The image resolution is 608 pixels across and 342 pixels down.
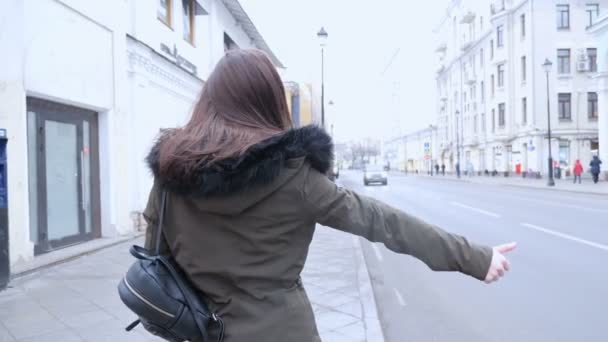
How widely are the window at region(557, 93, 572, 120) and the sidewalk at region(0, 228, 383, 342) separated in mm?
42267

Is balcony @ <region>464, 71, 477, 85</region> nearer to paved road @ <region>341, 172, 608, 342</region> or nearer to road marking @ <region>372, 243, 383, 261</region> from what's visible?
paved road @ <region>341, 172, 608, 342</region>

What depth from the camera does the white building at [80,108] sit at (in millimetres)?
7055

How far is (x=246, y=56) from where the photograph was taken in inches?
70.3

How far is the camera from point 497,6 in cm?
5119

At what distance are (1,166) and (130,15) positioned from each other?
615cm

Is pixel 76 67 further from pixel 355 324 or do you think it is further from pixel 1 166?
pixel 355 324

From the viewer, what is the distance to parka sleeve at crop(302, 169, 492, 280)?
1619 mm

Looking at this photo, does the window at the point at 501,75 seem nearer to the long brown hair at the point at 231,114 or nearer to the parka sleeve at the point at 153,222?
the long brown hair at the point at 231,114

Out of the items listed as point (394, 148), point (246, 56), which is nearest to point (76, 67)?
point (246, 56)

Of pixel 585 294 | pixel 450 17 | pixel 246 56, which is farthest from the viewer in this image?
pixel 450 17

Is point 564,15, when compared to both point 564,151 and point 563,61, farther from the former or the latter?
point 564,151

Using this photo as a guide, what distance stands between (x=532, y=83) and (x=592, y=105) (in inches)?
212

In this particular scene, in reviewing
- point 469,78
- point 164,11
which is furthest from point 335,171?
point 469,78

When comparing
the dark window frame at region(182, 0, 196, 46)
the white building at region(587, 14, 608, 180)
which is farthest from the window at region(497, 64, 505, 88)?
the dark window frame at region(182, 0, 196, 46)
